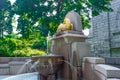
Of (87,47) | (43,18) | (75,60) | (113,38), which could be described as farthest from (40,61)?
(113,38)

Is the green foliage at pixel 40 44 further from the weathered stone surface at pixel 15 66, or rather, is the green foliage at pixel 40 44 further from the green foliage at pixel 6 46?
the weathered stone surface at pixel 15 66

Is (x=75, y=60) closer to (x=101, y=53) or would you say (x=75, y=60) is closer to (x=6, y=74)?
(x=6, y=74)

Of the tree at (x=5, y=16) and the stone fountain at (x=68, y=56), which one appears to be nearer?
the stone fountain at (x=68, y=56)

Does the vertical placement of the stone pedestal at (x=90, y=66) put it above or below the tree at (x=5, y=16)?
below

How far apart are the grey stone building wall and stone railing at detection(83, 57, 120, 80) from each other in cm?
941

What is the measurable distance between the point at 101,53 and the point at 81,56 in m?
12.6

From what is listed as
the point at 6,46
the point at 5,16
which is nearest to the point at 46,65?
the point at 5,16

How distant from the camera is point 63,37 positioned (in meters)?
6.32

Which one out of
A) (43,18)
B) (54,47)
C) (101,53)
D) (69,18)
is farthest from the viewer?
(101,53)

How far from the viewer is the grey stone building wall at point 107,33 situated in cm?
1583

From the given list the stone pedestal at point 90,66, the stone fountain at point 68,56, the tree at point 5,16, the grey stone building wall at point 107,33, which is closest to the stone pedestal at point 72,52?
the stone fountain at point 68,56

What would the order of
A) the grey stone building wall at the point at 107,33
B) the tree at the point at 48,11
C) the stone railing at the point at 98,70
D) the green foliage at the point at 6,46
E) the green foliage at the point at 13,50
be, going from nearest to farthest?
the stone railing at the point at 98,70 < the tree at the point at 48,11 < the green foliage at the point at 6,46 < the green foliage at the point at 13,50 < the grey stone building wall at the point at 107,33

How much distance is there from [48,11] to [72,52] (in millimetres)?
6808

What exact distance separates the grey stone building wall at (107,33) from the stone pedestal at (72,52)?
836 cm
